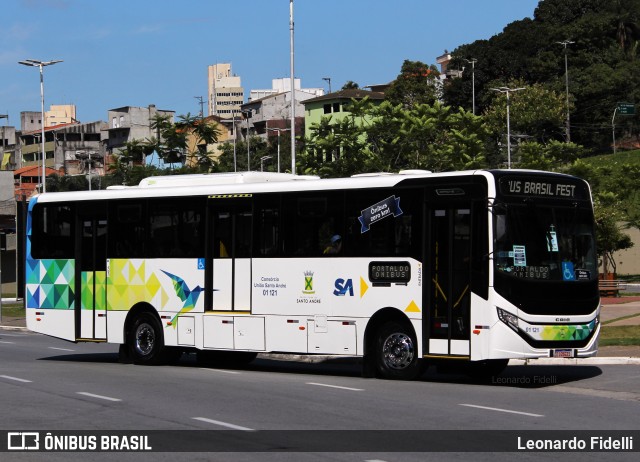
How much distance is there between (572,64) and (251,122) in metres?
66.2

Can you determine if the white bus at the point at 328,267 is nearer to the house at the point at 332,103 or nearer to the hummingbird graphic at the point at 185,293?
the hummingbird graphic at the point at 185,293

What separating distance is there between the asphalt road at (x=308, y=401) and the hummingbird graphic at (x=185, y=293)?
47.2 inches

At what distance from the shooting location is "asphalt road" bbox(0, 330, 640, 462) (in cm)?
1295

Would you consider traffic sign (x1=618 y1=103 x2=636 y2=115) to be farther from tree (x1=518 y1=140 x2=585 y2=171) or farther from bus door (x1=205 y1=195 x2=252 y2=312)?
bus door (x1=205 y1=195 x2=252 y2=312)

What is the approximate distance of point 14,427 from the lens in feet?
43.1

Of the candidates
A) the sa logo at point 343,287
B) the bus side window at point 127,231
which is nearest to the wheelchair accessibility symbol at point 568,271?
the sa logo at point 343,287

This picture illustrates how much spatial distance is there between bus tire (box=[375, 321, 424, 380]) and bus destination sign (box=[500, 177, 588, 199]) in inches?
112

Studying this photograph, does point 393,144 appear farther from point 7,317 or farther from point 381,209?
point 381,209

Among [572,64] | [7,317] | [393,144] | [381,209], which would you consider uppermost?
[572,64]

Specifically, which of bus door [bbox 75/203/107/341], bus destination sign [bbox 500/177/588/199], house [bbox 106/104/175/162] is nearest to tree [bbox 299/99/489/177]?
bus door [bbox 75/203/107/341]

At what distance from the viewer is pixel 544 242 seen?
17.6 meters
